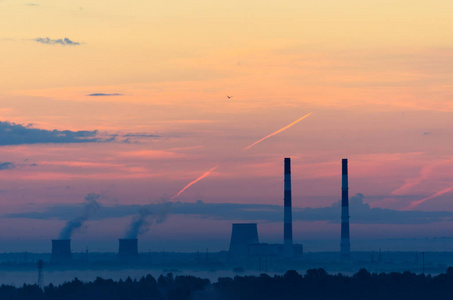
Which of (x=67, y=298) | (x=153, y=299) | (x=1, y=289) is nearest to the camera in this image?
(x=153, y=299)

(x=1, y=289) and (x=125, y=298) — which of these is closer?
(x=125, y=298)

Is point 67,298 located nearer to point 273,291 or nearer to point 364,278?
point 273,291

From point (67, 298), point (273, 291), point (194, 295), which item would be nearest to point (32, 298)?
point (67, 298)

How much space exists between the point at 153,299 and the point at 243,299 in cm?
1216

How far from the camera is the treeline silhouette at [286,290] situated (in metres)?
123

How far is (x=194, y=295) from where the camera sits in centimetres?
12106

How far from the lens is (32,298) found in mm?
132125

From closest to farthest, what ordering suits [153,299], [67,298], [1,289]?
1. [153,299]
2. [67,298]
3. [1,289]

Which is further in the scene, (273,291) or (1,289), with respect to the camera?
(1,289)

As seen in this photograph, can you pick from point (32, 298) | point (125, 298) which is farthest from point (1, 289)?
point (125, 298)

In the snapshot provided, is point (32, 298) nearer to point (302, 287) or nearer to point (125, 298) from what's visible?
point (125, 298)

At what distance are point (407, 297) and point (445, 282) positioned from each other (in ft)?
23.3

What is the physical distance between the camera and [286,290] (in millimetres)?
125562

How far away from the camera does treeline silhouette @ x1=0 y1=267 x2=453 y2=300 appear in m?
123
